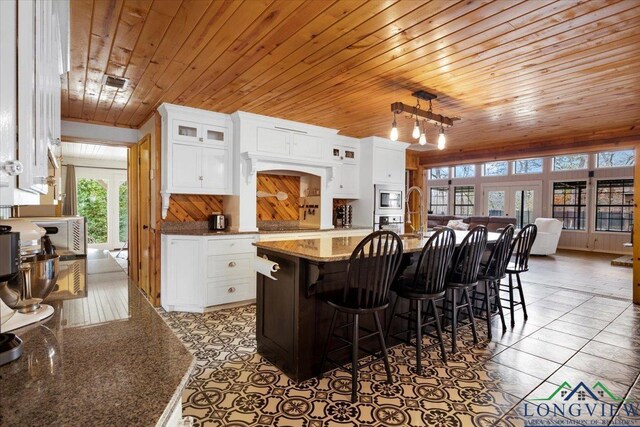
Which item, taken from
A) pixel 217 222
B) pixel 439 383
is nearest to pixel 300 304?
pixel 439 383

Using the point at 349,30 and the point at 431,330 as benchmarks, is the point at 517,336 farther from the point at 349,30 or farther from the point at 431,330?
the point at 349,30

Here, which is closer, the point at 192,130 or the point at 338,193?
the point at 192,130

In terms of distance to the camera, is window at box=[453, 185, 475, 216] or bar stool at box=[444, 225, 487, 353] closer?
bar stool at box=[444, 225, 487, 353]

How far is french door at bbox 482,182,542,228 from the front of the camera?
10.7m

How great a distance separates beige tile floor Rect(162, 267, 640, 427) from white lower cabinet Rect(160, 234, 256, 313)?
1.44 ft

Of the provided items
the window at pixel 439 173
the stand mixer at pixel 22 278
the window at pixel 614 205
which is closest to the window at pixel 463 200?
the window at pixel 439 173

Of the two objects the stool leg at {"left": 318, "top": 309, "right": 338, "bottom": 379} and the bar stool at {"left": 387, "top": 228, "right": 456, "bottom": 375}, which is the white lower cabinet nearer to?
the stool leg at {"left": 318, "top": 309, "right": 338, "bottom": 379}

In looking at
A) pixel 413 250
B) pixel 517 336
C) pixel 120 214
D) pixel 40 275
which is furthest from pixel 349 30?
pixel 120 214

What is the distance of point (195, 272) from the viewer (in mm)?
4020

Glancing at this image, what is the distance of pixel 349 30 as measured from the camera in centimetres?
223

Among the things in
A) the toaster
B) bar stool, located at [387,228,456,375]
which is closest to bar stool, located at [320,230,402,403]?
bar stool, located at [387,228,456,375]

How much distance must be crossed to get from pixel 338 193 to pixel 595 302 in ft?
12.3

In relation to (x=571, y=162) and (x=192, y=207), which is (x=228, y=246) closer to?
(x=192, y=207)

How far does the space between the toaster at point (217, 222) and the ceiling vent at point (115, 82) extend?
1821 millimetres
